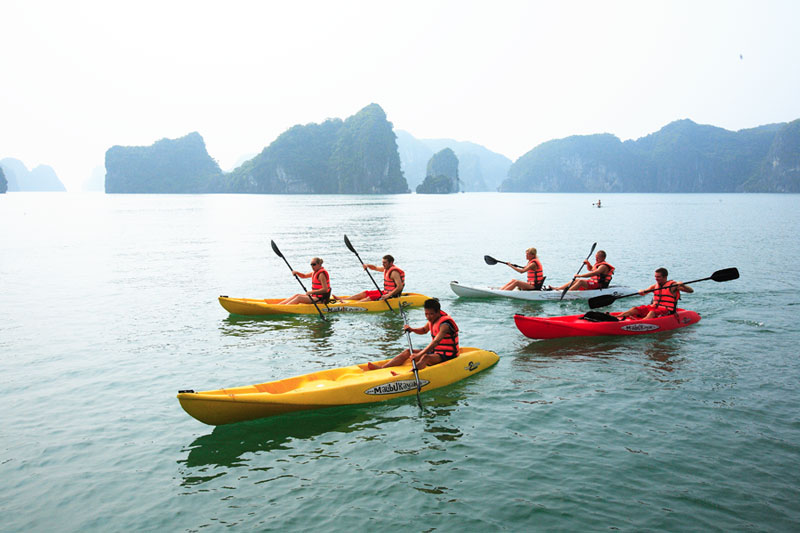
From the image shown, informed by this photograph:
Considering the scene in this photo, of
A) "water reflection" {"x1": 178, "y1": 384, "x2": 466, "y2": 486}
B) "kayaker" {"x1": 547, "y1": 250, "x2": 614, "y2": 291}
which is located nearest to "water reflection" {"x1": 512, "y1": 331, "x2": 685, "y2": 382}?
"water reflection" {"x1": 178, "y1": 384, "x2": 466, "y2": 486}

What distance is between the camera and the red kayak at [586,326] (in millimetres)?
13273

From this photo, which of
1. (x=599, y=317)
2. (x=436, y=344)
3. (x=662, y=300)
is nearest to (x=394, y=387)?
(x=436, y=344)

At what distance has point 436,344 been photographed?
1045cm

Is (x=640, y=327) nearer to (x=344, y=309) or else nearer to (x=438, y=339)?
(x=438, y=339)

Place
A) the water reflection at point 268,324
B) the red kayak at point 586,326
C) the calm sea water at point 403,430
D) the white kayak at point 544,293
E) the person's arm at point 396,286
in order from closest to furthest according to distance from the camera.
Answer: the calm sea water at point 403,430 < the red kayak at point 586,326 < the water reflection at point 268,324 < the person's arm at point 396,286 < the white kayak at point 544,293

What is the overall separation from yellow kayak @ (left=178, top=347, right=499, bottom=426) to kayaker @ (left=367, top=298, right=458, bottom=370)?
0.16 m

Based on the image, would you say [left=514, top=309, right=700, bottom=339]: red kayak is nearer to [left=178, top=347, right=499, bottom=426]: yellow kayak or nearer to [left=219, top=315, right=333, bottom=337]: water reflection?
[left=178, top=347, right=499, bottom=426]: yellow kayak

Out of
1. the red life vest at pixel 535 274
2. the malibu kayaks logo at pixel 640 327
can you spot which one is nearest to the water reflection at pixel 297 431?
the malibu kayaks logo at pixel 640 327

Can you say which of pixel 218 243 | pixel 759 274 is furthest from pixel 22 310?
pixel 759 274

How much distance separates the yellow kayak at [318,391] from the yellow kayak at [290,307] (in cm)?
618

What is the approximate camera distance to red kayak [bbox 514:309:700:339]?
1327 cm

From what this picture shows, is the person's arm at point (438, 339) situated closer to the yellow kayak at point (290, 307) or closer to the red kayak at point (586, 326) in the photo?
the red kayak at point (586, 326)

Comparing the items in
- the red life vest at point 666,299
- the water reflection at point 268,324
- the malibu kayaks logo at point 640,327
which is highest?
the red life vest at point 666,299

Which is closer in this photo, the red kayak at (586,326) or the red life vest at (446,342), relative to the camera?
the red life vest at (446,342)
